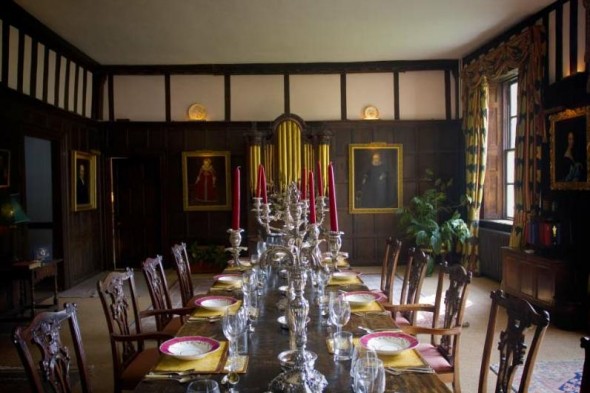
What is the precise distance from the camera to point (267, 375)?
2029 millimetres

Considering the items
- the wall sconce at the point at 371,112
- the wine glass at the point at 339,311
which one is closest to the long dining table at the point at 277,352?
the wine glass at the point at 339,311

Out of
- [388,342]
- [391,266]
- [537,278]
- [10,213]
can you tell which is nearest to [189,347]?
[388,342]

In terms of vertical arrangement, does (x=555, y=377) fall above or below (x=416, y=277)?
below

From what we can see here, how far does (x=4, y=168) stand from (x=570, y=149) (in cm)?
676

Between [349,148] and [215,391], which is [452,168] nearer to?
[349,148]

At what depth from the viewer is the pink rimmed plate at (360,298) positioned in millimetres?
3178

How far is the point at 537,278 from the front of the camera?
5484mm

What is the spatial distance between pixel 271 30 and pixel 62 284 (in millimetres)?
5072

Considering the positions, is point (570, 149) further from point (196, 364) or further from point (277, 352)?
point (196, 364)

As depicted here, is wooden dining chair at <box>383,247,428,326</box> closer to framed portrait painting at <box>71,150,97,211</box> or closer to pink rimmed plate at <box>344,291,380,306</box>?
pink rimmed plate at <box>344,291,380,306</box>

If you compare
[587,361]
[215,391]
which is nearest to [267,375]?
[215,391]

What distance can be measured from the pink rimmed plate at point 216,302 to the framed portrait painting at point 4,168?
3909 millimetres

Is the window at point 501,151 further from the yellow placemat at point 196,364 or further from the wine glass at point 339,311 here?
the yellow placemat at point 196,364

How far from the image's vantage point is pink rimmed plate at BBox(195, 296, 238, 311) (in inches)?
121
